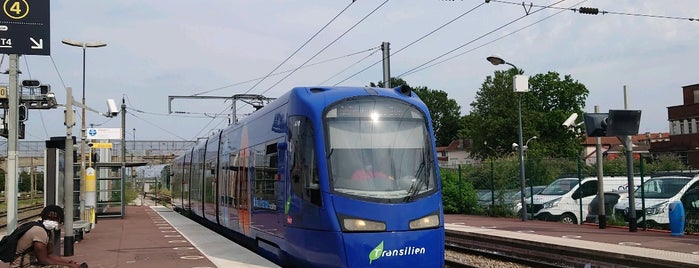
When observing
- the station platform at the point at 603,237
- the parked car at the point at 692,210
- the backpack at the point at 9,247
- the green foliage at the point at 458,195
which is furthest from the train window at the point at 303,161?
the green foliage at the point at 458,195

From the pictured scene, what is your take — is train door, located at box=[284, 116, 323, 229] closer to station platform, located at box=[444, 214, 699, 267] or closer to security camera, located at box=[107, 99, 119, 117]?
station platform, located at box=[444, 214, 699, 267]

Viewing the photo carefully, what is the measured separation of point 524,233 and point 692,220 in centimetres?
418

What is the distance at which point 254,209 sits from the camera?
1274cm

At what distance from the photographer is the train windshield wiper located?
31.3 ft

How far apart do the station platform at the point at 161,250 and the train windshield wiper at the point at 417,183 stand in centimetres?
286

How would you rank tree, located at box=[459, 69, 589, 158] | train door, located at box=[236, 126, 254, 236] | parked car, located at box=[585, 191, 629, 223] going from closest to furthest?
train door, located at box=[236, 126, 254, 236] < parked car, located at box=[585, 191, 629, 223] < tree, located at box=[459, 69, 589, 158]

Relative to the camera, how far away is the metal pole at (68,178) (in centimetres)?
1308

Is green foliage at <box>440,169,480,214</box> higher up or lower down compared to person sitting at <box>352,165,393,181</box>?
lower down

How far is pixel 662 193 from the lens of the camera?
19.7 m

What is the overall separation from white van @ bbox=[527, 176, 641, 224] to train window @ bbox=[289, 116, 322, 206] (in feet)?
47.8

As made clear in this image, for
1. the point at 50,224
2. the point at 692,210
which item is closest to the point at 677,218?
the point at 692,210

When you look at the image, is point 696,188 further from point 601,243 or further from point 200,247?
point 200,247

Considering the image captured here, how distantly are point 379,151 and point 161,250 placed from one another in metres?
7.00

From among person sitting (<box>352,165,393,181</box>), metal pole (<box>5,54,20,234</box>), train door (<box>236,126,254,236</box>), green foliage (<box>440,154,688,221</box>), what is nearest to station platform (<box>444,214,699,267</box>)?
green foliage (<box>440,154,688,221</box>)
